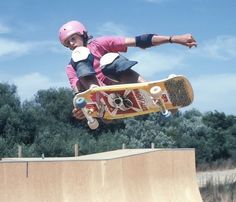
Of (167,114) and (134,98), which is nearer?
(167,114)

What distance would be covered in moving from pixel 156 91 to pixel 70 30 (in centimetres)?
158

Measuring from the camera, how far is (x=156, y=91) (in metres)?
8.77

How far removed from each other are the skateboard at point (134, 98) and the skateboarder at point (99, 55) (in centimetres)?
17

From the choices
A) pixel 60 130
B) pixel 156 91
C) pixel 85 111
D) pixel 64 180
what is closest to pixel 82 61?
pixel 85 111

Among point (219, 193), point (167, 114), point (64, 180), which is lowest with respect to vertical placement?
point (219, 193)

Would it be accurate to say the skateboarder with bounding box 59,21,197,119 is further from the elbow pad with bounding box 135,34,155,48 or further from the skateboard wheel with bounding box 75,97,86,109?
the skateboard wheel with bounding box 75,97,86,109

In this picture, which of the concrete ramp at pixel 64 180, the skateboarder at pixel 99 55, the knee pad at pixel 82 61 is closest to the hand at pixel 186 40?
the skateboarder at pixel 99 55

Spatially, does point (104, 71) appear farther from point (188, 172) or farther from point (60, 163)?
point (188, 172)

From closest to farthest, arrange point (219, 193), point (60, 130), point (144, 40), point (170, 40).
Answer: point (170, 40) < point (144, 40) < point (219, 193) < point (60, 130)

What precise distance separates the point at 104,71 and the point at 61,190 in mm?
2027

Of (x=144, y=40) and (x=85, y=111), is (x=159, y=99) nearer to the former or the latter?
(x=144, y=40)

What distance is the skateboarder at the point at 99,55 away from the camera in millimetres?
8828

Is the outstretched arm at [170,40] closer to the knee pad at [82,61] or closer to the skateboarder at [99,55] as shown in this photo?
the skateboarder at [99,55]

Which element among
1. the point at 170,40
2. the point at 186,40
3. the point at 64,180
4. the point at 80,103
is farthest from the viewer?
the point at 64,180
